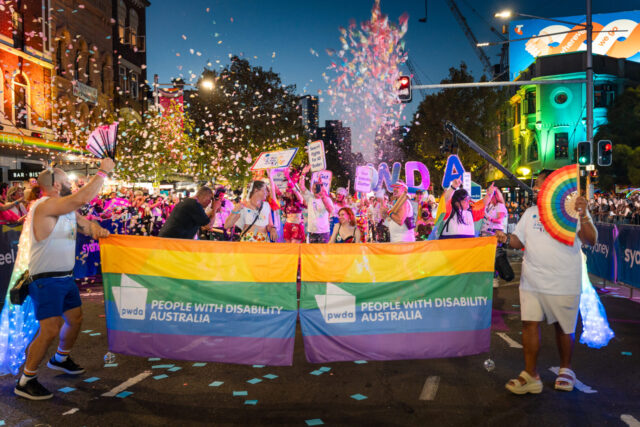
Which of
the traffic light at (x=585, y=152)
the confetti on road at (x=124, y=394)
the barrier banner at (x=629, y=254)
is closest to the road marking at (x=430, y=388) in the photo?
the confetti on road at (x=124, y=394)

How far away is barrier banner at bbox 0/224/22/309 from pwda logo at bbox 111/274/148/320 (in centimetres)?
462

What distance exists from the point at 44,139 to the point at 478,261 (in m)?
23.5

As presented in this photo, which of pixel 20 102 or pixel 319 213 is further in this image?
pixel 20 102

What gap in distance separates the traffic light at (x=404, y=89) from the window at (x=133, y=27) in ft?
90.3

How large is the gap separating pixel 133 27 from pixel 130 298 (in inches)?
1483

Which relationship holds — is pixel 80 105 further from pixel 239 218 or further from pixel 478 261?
pixel 478 261

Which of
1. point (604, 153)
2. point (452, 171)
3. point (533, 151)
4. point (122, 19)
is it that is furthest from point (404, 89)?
point (533, 151)

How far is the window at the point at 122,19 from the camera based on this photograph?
117ft

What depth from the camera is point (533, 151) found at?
46938 millimetres

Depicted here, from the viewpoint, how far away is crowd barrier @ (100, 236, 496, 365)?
5289 mm

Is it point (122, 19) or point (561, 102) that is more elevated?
point (122, 19)

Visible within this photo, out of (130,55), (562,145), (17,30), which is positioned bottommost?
(562,145)

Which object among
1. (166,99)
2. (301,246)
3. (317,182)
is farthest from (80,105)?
(301,246)

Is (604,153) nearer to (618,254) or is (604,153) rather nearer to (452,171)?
(618,254)
